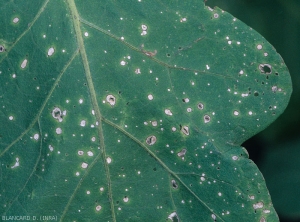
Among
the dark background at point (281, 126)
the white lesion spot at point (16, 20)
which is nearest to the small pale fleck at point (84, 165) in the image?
the white lesion spot at point (16, 20)

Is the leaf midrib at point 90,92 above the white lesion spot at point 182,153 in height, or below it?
above

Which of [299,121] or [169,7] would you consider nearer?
[169,7]

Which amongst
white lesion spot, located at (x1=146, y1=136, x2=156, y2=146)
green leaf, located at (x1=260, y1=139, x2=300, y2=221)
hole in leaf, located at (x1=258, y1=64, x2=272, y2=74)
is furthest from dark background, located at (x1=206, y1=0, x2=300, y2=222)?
white lesion spot, located at (x1=146, y1=136, x2=156, y2=146)

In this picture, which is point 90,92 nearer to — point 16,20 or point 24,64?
point 24,64

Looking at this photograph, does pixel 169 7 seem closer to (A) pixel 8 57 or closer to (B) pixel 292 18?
(A) pixel 8 57

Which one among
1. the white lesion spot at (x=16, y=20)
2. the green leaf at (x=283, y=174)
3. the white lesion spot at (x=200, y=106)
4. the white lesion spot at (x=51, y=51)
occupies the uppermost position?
the white lesion spot at (x=16, y=20)

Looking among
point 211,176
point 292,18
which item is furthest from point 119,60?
point 292,18

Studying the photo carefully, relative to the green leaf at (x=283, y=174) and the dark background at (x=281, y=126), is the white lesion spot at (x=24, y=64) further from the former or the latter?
the green leaf at (x=283, y=174)
